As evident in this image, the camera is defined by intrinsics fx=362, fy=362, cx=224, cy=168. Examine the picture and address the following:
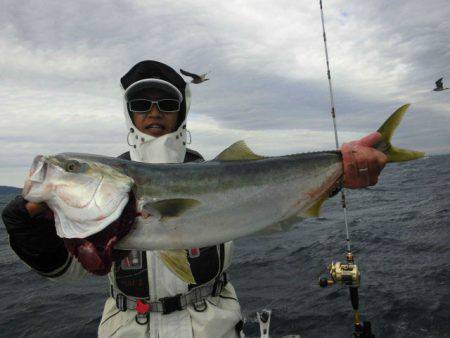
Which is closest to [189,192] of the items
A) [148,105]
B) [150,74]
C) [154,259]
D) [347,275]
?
[154,259]

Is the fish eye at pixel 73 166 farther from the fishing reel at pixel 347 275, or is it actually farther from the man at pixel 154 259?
the fishing reel at pixel 347 275

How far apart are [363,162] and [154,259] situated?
2558 mm

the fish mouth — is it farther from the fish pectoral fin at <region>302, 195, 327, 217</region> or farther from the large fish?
the fish pectoral fin at <region>302, 195, 327, 217</region>

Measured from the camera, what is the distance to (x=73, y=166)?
10.7 ft

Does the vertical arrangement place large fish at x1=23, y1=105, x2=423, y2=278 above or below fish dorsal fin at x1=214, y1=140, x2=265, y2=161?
below

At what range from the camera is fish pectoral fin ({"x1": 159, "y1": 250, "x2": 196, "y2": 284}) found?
11.1 feet

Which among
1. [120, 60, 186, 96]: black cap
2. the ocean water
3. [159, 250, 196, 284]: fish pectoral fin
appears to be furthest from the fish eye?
the ocean water

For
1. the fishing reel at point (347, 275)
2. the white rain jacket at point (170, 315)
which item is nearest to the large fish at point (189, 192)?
the white rain jacket at point (170, 315)

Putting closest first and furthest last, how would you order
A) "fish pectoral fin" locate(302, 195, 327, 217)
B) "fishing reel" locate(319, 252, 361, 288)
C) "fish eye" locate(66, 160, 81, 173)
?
"fish eye" locate(66, 160, 81, 173) → "fish pectoral fin" locate(302, 195, 327, 217) → "fishing reel" locate(319, 252, 361, 288)

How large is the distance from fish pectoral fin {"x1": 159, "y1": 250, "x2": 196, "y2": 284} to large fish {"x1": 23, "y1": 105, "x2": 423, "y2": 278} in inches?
1.6

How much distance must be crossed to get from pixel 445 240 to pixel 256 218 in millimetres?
14212

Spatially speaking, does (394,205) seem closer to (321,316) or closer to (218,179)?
(321,316)

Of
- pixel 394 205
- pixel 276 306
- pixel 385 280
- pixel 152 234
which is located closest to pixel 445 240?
pixel 385 280

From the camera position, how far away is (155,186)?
340 cm
